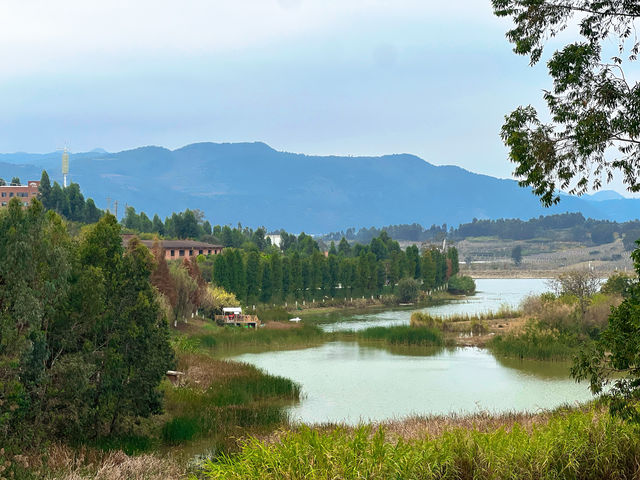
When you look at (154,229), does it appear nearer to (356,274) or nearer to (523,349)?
(356,274)

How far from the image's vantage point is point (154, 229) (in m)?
124

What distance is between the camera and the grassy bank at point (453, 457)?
11.2 metres

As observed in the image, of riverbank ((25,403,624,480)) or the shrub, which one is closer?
riverbank ((25,403,624,480))

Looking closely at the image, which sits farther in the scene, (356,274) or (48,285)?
(356,274)

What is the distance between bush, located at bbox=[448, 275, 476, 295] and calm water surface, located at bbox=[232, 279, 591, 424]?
6475 centimetres

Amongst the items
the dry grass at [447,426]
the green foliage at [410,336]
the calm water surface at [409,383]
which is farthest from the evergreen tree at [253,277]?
the dry grass at [447,426]

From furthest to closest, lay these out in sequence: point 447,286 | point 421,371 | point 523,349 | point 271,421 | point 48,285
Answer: point 447,286 → point 523,349 → point 421,371 → point 271,421 → point 48,285

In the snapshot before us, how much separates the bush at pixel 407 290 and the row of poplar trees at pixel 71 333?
72.5 metres

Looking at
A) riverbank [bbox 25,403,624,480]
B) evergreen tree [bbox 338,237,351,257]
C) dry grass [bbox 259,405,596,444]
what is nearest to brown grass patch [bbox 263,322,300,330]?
dry grass [bbox 259,405,596,444]

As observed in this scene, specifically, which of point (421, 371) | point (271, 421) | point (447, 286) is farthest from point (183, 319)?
point (447, 286)

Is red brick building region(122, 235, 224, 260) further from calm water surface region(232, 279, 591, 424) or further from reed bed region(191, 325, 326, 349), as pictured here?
calm water surface region(232, 279, 591, 424)

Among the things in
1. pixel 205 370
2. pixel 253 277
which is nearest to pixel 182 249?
pixel 253 277

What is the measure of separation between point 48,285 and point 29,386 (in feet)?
7.91

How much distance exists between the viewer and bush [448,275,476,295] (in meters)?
111
